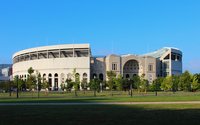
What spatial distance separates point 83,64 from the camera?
551 ft

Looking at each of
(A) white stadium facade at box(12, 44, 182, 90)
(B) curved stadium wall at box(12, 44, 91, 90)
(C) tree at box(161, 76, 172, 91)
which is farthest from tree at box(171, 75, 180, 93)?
(B) curved stadium wall at box(12, 44, 91, 90)

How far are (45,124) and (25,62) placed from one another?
559 feet

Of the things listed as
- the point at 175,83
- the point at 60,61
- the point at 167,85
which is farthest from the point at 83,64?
the point at 175,83

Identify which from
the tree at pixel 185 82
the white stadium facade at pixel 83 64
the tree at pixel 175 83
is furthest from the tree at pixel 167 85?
the white stadium facade at pixel 83 64

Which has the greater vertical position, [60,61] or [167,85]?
[60,61]

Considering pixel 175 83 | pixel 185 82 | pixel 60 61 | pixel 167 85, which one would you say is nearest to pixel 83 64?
pixel 60 61

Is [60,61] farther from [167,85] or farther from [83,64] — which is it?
[167,85]

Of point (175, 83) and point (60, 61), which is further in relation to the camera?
point (60, 61)

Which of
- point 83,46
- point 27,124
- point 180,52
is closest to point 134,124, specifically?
point 27,124

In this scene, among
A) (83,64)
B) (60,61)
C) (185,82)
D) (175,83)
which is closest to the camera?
(185,82)

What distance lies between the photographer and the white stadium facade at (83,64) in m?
169

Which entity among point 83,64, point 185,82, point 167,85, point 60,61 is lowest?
point 167,85

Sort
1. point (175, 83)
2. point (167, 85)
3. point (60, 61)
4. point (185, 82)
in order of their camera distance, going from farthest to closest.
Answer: point (60, 61)
point (167, 85)
point (175, 83)
point (185, 82)

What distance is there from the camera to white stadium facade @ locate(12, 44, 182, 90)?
554 ft
